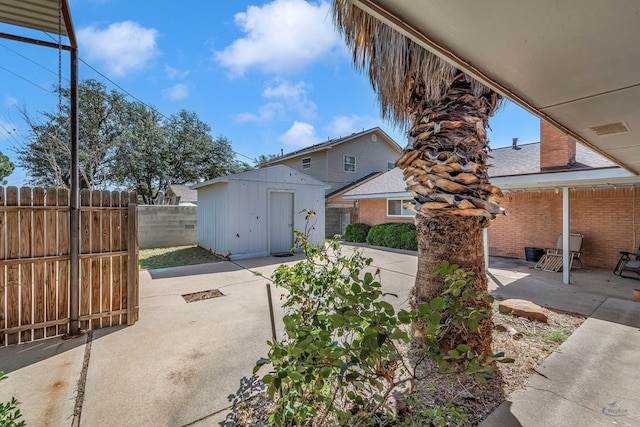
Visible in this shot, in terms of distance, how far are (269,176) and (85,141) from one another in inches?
647

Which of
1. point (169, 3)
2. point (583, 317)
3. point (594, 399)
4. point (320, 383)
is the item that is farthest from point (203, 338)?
point (169, 3)

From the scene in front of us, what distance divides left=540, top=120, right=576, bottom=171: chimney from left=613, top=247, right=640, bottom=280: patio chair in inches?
106

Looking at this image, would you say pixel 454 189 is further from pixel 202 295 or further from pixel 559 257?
pixel 559 257

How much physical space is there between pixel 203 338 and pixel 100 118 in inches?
876

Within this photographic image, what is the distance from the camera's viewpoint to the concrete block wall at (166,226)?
11.0 m

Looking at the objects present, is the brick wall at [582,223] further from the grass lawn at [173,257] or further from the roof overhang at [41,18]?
the roof overhang at [41,18]

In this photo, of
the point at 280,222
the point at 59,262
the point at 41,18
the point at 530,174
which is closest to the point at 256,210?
the point at 280,222

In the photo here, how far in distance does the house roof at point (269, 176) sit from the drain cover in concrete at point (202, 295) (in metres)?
4.35

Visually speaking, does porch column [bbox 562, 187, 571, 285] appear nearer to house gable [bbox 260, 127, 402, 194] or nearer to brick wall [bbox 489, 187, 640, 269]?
brick wall [bbox 489, 187, 640, 269]

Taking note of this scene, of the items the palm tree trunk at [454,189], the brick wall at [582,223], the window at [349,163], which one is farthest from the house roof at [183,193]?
the palm tree trunk at [454,189]

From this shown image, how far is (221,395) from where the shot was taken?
7.98ft

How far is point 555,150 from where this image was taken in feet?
25.2

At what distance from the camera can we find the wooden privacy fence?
3291mm

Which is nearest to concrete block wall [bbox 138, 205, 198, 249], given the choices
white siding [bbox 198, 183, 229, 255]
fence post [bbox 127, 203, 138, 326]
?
white siding [bbox 198, 183, 229, 255]
